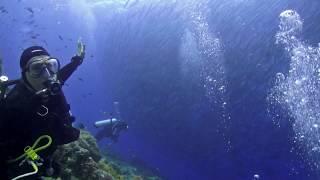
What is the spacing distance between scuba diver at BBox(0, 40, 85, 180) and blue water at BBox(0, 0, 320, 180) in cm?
1977

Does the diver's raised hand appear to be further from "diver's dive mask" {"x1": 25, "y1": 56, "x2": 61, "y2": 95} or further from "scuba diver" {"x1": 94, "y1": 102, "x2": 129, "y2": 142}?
"scuba diver" {"x1": 94, "y1": 102, "x2": 129, "y2": 142}

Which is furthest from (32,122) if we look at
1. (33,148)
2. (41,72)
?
(41,72)

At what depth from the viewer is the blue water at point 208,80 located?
2494 cm

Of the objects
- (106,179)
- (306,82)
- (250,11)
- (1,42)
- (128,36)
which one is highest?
(1,42)

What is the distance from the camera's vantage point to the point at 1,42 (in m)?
58.9

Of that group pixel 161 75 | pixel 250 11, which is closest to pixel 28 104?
pixel 250 11

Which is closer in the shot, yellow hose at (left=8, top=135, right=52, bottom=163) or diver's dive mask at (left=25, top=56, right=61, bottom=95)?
yellow hose at (left=8, top=135, right=52, bottom=163)

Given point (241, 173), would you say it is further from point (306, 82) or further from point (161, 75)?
point (306, 82)

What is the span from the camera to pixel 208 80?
30.0m

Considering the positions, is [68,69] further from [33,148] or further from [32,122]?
[33,148]

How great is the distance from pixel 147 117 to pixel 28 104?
3491cm

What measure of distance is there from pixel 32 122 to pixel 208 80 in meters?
26.5

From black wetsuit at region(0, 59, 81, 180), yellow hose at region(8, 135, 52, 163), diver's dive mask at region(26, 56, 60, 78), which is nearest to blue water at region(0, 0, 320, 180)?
diver's dive mask at region(26, 56, 60, 78)

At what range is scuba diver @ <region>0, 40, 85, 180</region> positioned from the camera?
3.85 meters
